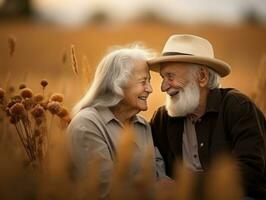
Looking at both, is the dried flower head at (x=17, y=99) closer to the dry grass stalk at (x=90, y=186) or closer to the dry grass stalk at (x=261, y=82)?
the dry grass stalk at (x=90, y=186)

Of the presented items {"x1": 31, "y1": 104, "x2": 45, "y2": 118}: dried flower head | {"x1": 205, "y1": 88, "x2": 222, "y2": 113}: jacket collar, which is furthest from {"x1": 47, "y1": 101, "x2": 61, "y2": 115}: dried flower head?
{"x1": 205, "y1": 88, "x2": 222, "y2": 113}: jacket collar

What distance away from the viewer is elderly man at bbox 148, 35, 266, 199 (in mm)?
4340

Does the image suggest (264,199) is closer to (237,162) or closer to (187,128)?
(237,162)

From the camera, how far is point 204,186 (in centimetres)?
372

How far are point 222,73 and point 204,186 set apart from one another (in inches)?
48.3

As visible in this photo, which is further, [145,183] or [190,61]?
[190,61]

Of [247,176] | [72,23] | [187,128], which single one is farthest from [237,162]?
[72,23]

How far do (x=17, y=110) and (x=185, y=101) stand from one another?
3.30ft

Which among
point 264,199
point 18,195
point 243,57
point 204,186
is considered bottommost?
point 243,57

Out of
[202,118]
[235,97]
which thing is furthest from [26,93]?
[235,97]

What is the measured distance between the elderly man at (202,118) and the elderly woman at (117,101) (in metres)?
0.13

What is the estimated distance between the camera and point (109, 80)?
14.6 feet

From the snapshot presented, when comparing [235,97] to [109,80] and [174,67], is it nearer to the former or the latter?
[174,67]

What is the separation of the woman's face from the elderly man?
0.11 meters
